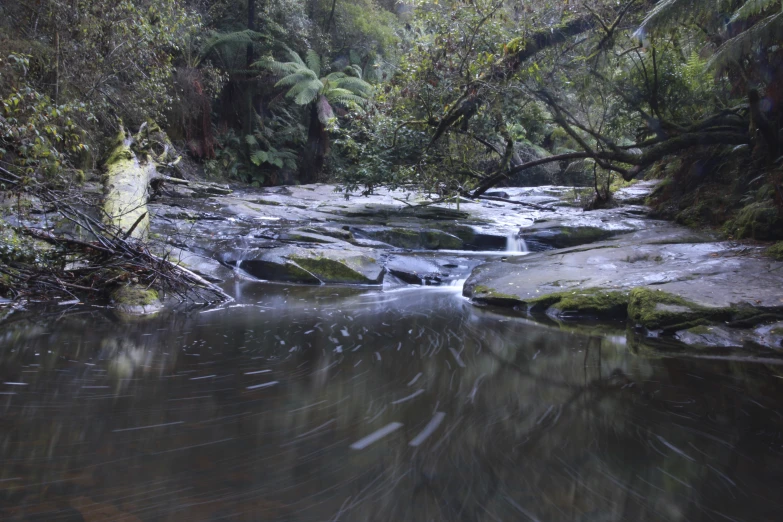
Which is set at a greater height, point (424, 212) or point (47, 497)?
point (424, 212)

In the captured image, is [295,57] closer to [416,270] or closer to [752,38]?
[416,270]

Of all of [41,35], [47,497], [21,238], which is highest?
[41,35]

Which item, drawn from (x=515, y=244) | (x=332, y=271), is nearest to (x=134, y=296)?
(x=332, y=271)

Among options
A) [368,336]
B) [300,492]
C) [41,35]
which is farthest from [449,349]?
[41,35]

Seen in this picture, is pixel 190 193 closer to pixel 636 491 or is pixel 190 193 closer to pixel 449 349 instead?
pixel 449 349

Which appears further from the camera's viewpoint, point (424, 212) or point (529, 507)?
point (424, 212)

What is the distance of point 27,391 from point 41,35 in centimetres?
642

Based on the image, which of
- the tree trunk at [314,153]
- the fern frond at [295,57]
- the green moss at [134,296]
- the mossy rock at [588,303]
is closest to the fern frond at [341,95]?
the fern frond at [295,57]

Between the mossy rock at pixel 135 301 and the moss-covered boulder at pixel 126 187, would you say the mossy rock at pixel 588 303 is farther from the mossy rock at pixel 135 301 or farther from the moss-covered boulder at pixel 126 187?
the moss-covered boulder at pixel 126 187

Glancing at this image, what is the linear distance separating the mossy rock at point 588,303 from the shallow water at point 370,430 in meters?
1.49

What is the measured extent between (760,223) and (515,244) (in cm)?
434

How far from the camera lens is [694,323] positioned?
4.45m

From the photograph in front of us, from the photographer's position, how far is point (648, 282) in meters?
5.50

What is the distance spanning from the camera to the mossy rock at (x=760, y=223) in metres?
6.36
